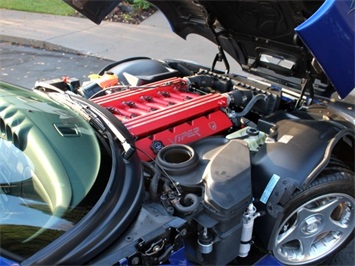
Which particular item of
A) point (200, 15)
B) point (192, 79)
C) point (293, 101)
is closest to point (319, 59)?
point (293, 101)

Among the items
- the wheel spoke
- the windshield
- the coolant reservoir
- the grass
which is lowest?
the grass

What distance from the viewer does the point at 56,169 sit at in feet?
5.65

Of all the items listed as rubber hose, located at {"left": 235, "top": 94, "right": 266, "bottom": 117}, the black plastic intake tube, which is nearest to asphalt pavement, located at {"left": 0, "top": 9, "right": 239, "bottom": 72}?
the black plastic intake tube

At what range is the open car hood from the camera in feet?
6.65

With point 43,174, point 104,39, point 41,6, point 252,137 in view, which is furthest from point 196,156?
point 41,6

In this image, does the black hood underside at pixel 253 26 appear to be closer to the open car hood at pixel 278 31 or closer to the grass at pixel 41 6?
the open car hood at pixel 278 31

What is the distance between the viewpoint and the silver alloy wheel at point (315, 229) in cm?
237

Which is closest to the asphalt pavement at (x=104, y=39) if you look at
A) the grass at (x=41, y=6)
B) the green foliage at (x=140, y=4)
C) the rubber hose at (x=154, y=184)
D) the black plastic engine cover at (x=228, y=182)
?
the green foliage at (x=140, y=4)

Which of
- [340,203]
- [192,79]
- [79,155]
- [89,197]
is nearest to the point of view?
[89,197]

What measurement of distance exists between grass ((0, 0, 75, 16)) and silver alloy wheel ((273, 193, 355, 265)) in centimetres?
1002

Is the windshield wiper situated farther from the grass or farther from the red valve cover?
the grass

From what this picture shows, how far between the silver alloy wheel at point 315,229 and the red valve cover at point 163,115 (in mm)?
872

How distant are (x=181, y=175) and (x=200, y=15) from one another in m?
2.03

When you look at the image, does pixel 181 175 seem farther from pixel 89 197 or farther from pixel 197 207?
pixel 89 197
